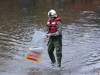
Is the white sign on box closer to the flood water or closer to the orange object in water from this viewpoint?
the orange object in water

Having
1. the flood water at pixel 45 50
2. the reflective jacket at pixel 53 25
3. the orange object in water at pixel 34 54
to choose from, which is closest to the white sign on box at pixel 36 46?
the orange object in water at pixel 34 54

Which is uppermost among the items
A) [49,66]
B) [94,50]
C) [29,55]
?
[29,55]

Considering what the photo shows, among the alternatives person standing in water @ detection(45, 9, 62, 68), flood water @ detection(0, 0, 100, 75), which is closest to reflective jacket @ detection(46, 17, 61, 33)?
person standing in water @ detection(45, 9, 62, 68)

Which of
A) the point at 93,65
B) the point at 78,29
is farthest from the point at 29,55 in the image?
the point at 78,29

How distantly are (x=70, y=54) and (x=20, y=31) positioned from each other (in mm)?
5345

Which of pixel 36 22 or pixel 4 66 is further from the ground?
pixel 4 66

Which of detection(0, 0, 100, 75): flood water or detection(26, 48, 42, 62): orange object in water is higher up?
detection(26, 48, 42, 62): orange object in water

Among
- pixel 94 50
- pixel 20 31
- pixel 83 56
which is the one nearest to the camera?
pixel 83 56

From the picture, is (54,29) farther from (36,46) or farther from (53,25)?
(36,46)

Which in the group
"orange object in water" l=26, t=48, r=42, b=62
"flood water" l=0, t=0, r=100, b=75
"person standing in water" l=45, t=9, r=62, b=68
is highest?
"person standing in water" l=45, t=9, r=62, b=68

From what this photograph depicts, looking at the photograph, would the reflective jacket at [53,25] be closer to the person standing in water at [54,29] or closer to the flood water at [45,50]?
the person standing in water at [54,29]

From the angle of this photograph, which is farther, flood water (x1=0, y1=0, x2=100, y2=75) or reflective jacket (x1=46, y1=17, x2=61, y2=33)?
flood water (x1=0, y1=0, x2=100, y2=75)

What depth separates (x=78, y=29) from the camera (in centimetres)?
1638

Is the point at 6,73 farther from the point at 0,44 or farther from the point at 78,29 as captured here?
the point at 78,29
